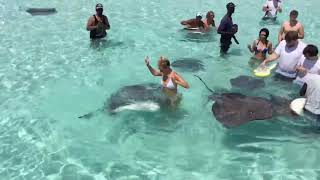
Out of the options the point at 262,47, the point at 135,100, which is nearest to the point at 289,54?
the point at 262,47

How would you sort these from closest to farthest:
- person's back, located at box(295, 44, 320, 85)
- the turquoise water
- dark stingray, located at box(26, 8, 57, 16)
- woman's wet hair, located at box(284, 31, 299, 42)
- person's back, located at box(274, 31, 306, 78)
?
the turquoise water, person's back, located at box(295, 44, 320, 85), woman's wet hair, located at box(284, 31, 299, 42), person's back, located at box(274, 31, 306, 78), dark stingray, located at box(26, 8, 57, 16)

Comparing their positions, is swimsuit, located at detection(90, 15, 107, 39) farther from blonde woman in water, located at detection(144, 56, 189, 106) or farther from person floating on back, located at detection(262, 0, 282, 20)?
person floating on back, located at detection(262, 0, 282, 20)

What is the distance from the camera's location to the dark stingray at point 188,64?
10.7 meters

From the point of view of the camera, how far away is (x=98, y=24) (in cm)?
1230

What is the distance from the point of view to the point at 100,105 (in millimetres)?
8805

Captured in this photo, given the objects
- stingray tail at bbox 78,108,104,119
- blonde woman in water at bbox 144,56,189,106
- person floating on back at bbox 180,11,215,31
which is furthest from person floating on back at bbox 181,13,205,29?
stingray tail at bbox 78,108,104,119

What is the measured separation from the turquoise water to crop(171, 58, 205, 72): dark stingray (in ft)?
0.80

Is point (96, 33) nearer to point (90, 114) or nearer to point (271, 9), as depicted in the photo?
point (90, 114)

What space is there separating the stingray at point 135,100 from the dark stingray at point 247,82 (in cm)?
187

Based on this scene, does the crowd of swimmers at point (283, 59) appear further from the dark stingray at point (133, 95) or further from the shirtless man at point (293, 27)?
the dark stingray at point (133, 95)

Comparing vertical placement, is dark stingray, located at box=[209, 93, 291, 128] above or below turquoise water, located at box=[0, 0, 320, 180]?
above

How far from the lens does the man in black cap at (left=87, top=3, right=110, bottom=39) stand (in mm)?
12133

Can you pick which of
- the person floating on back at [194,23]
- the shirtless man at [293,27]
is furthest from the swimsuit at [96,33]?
the shirtless man at [293,27]

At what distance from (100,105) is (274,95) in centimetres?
381
